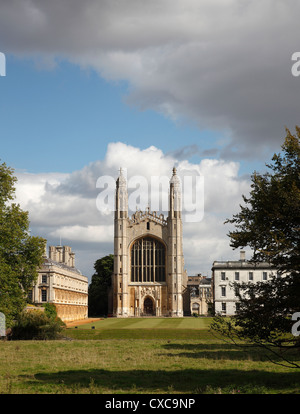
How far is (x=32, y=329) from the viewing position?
3488 centimetres

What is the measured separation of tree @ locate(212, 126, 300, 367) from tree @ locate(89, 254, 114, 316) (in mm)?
83913

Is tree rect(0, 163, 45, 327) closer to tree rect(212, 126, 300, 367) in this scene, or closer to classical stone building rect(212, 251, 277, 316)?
tree rect(212, 126, 300, 367)

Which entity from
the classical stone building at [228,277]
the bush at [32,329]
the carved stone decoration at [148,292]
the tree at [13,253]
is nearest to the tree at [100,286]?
the carved stone decoration at [148,292]

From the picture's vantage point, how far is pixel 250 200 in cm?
1587

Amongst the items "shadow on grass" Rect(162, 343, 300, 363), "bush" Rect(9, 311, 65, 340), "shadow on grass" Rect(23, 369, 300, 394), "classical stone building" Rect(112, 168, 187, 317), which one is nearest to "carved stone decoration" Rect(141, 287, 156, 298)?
"classical stone building" Rect(112, 168, 187, 317)

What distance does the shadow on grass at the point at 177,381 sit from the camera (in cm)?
1377

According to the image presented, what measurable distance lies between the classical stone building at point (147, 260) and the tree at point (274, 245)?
72.4 m

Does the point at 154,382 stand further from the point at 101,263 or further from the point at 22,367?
the point at 101,263

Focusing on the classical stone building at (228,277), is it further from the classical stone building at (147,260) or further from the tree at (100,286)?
the tree at (100,286)

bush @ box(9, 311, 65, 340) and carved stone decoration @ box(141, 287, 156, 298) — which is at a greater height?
carved stone decoration @ box(141, 287, 156, 298)

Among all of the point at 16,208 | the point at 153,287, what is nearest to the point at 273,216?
the point at 16,208

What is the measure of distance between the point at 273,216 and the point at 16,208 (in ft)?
65.4

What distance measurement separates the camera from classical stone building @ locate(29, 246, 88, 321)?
59737 millimetres

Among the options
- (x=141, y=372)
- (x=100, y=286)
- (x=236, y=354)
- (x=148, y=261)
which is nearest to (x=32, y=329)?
(x=236, y=354)
